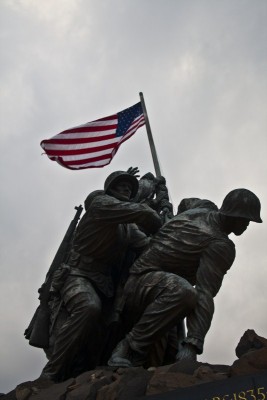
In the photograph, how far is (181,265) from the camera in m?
6.35

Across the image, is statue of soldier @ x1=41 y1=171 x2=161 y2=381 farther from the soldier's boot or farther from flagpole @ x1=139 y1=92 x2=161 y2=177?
flagpole @ x1=139 y1=92 x2=161 y2=177

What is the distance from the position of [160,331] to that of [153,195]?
4.01 m

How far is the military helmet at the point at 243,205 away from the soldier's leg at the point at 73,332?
6.78ft

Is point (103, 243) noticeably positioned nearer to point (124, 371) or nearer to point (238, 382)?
point (124, 371)

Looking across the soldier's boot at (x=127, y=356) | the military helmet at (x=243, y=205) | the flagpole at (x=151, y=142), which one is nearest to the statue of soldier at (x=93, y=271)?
the soldier's boot at (x=127, y=356)

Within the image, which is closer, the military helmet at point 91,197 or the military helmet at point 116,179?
the military helmet at point 91,197

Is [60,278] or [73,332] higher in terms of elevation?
[60,278]

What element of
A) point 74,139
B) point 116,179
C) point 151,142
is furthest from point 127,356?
point 151,142

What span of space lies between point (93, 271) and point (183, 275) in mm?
1235

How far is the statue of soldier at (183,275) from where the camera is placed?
5.64 meters

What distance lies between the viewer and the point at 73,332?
19.6 feet

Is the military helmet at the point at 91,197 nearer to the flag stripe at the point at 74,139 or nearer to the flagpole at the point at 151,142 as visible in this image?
the flagpole at the point at 151,142

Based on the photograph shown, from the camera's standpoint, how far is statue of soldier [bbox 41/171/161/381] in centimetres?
600

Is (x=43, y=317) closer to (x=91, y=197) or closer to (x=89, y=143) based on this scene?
(x=91, y=197)
